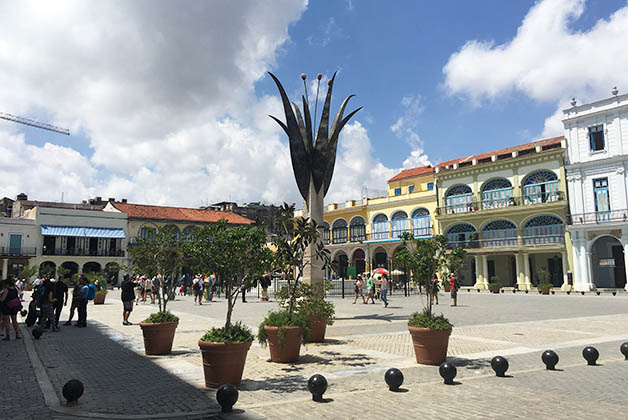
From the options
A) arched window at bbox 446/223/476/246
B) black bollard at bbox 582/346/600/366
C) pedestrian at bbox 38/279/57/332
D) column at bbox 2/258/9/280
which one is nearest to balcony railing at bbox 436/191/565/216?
arched window at bbox 446/223/476/246

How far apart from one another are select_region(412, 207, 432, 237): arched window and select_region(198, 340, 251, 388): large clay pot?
37.5m

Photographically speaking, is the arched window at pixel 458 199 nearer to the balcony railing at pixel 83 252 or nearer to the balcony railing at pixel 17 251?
the balcony railing at pixel 83 252

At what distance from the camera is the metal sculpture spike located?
16.1m

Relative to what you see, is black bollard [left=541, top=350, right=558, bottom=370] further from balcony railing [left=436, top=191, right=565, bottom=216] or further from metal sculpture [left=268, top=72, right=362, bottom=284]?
balcony railing [left=436, top=191, right=565, bottom=216]

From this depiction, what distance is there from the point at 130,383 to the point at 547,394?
19.2 ft

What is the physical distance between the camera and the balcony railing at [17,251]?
42294 mm

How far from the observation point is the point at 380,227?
46750 mm

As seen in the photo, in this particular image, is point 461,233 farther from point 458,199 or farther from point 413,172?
point 413,172

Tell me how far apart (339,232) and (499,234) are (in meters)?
18.2

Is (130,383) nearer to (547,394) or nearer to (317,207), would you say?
(547,394)

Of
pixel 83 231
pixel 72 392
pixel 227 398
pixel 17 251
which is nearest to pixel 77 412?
pixel 72 392

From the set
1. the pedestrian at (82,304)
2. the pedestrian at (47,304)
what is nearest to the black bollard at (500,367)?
the pedestrian at (47,304)

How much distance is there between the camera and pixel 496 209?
3753 centimetres

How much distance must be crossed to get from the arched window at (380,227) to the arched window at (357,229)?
1.43m
